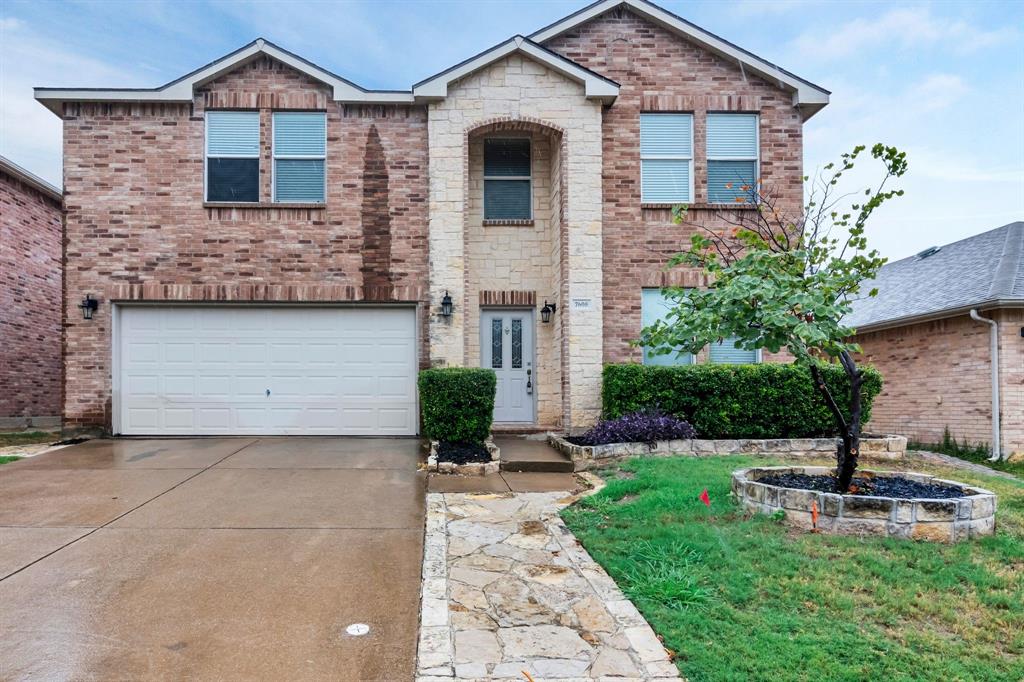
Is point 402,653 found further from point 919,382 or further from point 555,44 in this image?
point 919,382

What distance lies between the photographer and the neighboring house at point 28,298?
13.0 m

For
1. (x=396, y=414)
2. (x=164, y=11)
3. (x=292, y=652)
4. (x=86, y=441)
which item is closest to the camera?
(x=292, y=652)

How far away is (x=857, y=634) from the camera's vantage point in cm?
315

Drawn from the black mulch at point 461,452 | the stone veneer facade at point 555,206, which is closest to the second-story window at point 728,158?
the stone veneer facade at point 555,206

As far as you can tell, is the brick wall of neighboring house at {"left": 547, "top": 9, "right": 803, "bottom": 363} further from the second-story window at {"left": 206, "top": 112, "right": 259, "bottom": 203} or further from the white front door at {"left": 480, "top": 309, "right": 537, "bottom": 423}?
the second-story window at {"left": 206, "top": 112, "right": 259, "bottom": 203}

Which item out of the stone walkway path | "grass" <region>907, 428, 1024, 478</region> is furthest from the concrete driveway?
"grass" <region>907, 428, 1024, 478</region>

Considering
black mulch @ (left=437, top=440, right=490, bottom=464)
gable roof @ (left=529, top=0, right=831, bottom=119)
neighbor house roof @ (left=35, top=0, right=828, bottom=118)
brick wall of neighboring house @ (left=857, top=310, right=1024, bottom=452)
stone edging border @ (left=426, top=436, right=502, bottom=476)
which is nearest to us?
stone edging border @ (left=426, top=436, right=502, bottom=476)

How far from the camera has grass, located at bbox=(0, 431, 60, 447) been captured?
389 inches

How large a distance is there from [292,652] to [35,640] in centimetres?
136

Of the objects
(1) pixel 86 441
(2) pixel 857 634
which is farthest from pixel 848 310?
(1) pixel 86 441

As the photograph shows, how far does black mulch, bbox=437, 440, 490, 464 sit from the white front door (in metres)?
2.44

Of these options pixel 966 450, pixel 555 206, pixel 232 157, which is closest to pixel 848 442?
pixel 555 206

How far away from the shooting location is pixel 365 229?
1046 cm

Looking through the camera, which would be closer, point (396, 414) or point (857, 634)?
point (857, 634)
